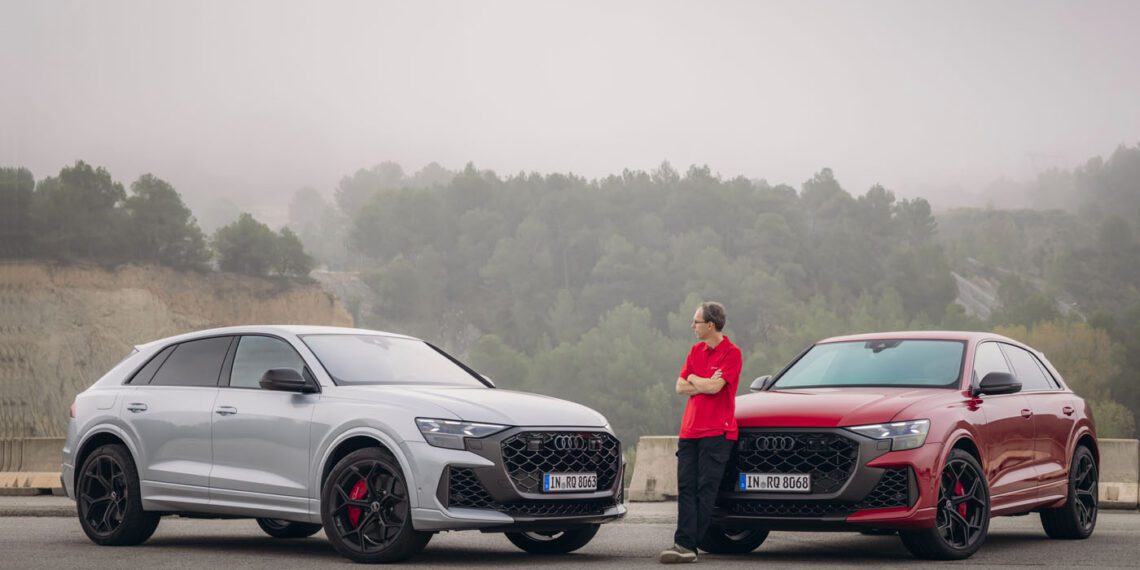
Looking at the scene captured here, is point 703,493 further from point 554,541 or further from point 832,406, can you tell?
point 554,541

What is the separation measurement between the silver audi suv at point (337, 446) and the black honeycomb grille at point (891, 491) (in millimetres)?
1835

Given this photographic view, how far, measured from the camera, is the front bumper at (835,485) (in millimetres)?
10359

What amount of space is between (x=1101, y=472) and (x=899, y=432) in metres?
8.22

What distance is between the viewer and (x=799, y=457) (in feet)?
35.1

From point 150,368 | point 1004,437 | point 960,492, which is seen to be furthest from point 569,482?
point 150,368

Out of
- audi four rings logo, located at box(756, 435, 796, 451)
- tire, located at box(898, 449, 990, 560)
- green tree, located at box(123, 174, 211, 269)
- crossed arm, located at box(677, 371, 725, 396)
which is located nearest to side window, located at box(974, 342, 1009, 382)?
tire, located at box(898, 449, 990, 560)

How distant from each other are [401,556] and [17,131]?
115602mm

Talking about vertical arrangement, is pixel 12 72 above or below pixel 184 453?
above

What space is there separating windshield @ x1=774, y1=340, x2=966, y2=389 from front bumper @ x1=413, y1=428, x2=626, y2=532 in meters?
2.19

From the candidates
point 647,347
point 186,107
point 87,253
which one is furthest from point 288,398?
point 186,107

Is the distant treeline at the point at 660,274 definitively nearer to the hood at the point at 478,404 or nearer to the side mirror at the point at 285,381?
the hood at the point at 478,404

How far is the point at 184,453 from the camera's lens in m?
11.6

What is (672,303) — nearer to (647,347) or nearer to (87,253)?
(647,347)

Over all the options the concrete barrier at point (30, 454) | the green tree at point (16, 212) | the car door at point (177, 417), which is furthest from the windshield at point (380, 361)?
the green tree at point (16, 212)
